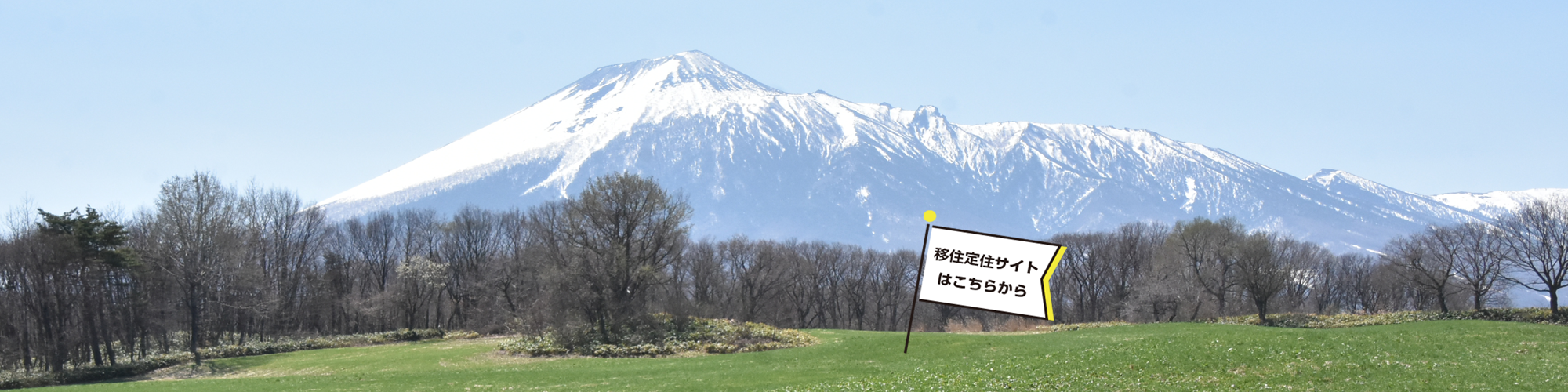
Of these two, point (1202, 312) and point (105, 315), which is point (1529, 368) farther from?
point (105, 315)

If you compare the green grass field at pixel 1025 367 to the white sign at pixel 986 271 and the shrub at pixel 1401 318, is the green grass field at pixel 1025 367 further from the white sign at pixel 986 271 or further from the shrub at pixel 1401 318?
the shrub at pixel 1401 318

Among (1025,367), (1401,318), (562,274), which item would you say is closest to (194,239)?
(562,274)

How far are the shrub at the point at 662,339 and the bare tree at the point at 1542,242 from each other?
157 feet

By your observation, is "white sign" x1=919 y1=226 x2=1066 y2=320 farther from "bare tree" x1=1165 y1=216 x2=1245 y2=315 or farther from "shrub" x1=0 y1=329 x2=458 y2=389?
"bare tree" x1=1165 y1=216 x2=1245 y2=315

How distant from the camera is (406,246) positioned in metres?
84.9

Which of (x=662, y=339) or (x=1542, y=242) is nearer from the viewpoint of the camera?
(x=662, y=339)

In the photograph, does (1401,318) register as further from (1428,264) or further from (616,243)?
(616,243)

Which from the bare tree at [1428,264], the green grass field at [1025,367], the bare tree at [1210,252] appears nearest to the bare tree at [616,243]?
the green grass field at [1025,367]

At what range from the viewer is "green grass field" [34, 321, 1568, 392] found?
17.8 m

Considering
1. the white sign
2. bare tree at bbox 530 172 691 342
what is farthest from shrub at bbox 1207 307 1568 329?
the white sign

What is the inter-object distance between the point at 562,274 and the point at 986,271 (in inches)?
1365

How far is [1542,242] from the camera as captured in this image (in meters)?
54.8

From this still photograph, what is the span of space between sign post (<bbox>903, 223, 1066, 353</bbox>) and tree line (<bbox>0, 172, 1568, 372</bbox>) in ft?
110

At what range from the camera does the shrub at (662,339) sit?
3994cm
